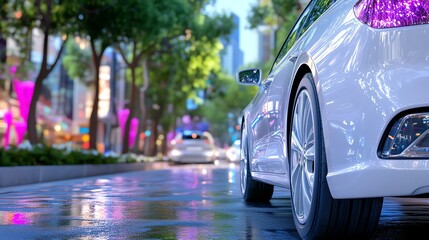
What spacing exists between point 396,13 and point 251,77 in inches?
127

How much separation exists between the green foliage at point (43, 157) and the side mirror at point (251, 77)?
6.45 meters

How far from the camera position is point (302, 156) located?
12.8ft

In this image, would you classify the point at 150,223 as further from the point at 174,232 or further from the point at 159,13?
the point at 159,13

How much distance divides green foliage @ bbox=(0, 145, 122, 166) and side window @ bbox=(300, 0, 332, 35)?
8.06m

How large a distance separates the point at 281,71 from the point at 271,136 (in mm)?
528

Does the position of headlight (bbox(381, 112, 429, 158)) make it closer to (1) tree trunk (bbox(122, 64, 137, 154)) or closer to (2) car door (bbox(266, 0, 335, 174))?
(2) car door (bbox(266, 0, 335, 174))

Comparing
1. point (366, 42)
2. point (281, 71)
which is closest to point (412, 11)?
point (366, 42)

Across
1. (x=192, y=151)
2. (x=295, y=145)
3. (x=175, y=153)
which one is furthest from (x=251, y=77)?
(x=175, y=153)

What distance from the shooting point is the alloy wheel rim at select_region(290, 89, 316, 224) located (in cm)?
367

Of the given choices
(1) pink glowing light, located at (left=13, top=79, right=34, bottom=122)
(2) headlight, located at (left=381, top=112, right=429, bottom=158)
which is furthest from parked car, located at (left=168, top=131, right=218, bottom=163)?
(2) headlight, located at (left=381, top=112, right=429, bottom=158)

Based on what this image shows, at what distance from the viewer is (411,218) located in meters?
5.31

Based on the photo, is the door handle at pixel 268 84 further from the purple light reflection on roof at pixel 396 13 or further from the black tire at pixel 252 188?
the purple light reflection on roof at pixel 396 13

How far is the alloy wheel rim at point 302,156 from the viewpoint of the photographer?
12.0 ft

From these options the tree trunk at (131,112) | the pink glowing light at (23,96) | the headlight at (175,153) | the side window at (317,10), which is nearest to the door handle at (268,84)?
the side window at (317,10)
